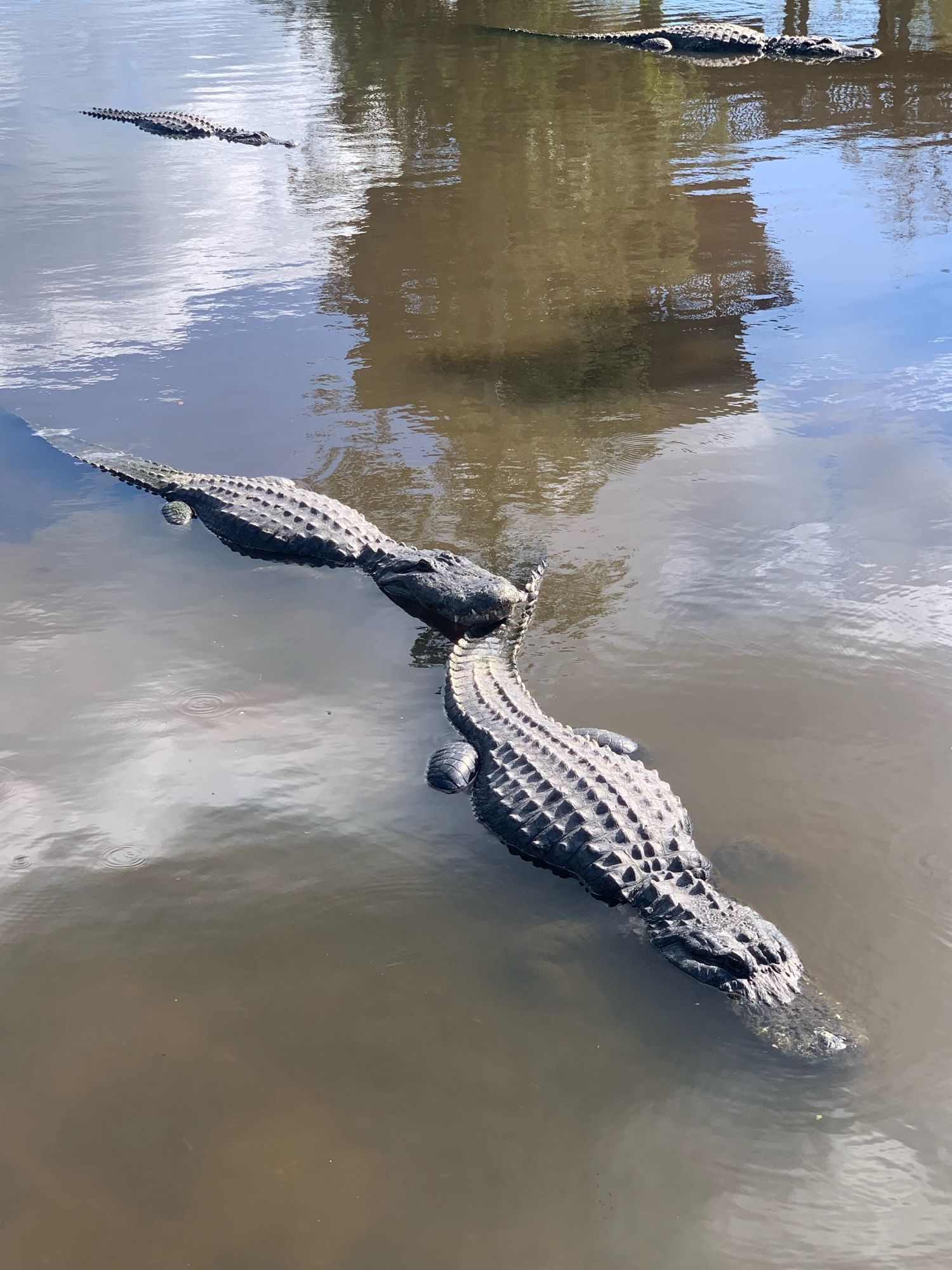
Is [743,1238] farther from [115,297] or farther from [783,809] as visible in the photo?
[115,297]

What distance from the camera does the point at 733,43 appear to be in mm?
18125

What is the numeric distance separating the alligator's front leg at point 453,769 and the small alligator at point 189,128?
1210cm

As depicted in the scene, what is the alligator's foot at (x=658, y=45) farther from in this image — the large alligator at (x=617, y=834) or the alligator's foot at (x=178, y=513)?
the large alligator at (x=617, y=834)

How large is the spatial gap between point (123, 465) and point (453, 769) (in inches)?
149

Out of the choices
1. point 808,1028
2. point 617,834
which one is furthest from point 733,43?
point 808,1028

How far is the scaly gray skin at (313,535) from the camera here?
225 inches

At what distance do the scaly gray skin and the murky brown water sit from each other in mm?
179

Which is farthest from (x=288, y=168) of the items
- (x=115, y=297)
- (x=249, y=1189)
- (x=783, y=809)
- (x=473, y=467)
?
(x=249, y=1189)

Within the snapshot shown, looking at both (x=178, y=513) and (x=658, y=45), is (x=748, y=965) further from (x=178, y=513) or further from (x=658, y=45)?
(x=658, y=45)

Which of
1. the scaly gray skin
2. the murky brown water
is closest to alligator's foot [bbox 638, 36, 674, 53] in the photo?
the murky brown water

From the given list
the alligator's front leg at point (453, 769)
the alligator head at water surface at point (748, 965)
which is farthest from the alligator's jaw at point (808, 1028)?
the alligator's front leg at point (453, 769)

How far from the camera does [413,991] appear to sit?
12.1ft

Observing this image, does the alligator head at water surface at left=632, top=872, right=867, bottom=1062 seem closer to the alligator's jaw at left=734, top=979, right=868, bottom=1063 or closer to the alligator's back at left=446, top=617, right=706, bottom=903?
the alligator's jaw at left=734, top=979, right=868, bottom=1063

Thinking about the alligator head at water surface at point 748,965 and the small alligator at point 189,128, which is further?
the small alligator at point 189,128
